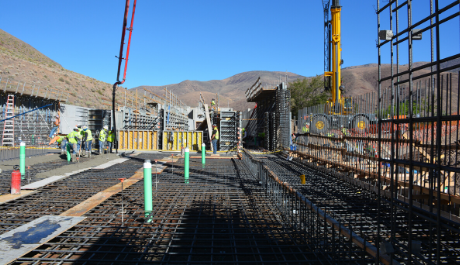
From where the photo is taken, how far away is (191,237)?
5129mm

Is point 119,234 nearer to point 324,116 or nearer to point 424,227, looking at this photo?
point 424,227

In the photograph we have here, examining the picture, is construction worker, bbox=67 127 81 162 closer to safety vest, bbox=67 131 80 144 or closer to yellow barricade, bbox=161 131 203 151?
safety vest, bbox=67 131 80 144

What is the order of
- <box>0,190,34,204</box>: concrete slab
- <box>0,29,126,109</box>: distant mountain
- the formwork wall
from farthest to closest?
<box>0,29,126,109</box>: distant mountain < the formwork wall < <box>0,190,34,204</box>: concrete slab

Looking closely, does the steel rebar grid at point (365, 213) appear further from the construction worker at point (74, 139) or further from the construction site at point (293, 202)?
the construction worker at point (74, 139)

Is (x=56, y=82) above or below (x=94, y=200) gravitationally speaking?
above

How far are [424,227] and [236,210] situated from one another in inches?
138

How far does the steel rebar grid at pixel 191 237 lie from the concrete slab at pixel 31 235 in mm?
123

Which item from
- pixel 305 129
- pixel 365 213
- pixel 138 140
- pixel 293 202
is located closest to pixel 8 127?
pixel 138 140

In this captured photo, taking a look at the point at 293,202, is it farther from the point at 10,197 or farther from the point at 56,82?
the point at 56,82

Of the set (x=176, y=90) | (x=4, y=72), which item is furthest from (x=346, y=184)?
(x=176, y=90)

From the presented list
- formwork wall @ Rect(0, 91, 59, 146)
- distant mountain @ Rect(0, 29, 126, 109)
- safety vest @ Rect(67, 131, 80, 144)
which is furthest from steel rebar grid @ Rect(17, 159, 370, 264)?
distant mountain @ Rect(0, 29, 126, 109)

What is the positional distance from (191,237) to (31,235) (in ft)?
8.10

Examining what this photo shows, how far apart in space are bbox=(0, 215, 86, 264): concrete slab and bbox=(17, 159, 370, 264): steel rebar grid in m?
0.12

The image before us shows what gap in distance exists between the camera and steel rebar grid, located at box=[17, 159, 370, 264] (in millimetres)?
4242
